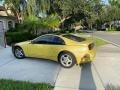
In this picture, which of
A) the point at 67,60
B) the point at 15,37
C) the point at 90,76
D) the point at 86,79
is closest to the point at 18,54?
the point at 67,60

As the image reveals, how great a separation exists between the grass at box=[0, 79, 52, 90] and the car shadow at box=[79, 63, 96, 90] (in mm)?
1088

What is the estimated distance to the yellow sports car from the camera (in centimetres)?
896

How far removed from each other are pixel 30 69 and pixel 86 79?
2.59 meters

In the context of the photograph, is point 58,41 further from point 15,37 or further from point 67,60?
point 15,37

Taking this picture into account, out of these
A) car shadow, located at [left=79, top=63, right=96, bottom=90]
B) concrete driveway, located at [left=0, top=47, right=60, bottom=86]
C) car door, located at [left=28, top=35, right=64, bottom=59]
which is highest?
car door, located at [left=28, top=35, right=64, bottom=59]

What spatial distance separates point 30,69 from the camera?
888 cm

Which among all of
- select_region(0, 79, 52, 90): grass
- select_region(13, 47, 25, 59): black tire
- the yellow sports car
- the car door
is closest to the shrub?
select_region(13, 47, 25, 59): black tire

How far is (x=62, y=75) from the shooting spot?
7.98 meters

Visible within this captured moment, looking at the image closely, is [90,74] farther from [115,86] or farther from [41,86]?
[41,86]

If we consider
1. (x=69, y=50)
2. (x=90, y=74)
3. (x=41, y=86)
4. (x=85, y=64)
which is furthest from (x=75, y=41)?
(x=41, y=86)

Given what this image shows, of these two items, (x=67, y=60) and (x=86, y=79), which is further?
(x=67, y=60)

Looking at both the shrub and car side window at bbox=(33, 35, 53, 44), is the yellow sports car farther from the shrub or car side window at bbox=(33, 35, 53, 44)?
the shrub

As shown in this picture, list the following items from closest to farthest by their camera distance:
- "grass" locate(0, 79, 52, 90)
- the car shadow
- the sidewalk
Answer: "grass" locate(0, 79, 52, 90)
the car shadow
the sidewalk

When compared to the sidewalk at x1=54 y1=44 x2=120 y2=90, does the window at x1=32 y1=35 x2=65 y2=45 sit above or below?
above
